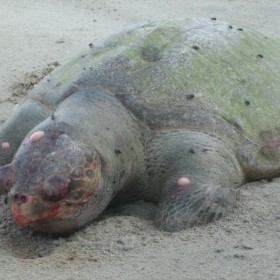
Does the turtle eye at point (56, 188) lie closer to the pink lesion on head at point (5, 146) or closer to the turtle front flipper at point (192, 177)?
the turtle front flipper at point (192, 177)

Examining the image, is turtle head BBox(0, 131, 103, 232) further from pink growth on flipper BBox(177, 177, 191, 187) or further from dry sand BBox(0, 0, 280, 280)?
pink growth on flipper BBox(177, 177, 191, 187)

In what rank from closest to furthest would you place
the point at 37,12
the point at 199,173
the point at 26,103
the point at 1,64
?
the point at 199,173 → the point at 26,103 → the point at 1,64 → the point at 37,12

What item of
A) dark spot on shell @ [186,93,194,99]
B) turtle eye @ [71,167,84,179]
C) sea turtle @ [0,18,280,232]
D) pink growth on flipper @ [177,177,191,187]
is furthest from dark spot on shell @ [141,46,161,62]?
turtle eye @ [71,167,84,179]

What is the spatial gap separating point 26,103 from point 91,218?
104 cm

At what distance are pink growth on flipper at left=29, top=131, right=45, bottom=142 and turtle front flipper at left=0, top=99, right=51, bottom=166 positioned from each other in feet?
2.59

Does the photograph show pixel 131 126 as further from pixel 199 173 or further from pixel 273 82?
pixel 273 82

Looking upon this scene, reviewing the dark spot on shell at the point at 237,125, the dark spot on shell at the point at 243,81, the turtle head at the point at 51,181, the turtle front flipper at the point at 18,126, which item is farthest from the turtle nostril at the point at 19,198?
the dark spot on shell at the point at 243,81

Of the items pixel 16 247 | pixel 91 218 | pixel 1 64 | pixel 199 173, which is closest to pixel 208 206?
pixel 199 173

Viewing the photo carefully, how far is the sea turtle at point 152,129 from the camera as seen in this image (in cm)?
275

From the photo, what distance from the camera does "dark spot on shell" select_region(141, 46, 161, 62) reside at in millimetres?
3504

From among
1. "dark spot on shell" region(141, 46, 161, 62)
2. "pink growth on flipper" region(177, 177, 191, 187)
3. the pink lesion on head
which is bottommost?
the pink lesion on head

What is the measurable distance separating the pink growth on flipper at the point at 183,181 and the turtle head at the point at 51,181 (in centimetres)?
42

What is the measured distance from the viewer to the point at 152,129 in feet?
10.9

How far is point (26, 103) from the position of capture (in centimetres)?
375
